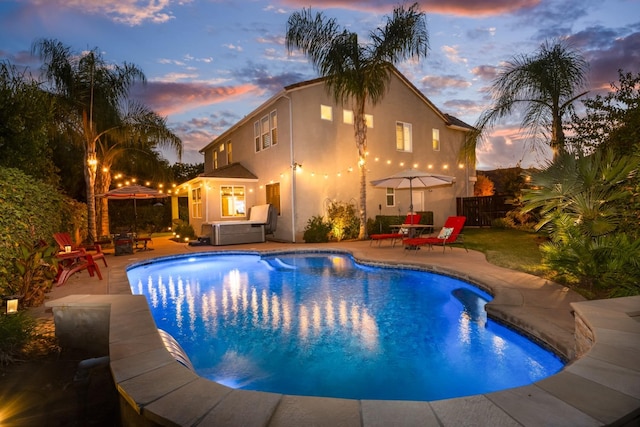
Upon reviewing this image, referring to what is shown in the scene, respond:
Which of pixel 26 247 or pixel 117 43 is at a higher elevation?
pixel 117 43

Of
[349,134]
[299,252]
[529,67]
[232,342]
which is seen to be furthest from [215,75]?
[232,342]

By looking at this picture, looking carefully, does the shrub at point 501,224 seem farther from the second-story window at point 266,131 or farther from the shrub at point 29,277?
the shrub at point 29,277

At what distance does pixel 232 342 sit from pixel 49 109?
6.52m

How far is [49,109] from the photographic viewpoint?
7.03 metres

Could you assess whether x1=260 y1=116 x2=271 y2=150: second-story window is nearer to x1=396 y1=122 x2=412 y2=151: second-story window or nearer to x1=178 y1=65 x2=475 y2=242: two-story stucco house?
x1=178 y1=65 x2=475 y2=242: two-story stucco house

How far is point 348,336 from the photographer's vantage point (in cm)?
485

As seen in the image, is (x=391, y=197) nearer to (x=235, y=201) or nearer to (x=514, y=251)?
(x=514, y=251)

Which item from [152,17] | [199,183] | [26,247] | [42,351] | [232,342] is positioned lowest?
[232,342]

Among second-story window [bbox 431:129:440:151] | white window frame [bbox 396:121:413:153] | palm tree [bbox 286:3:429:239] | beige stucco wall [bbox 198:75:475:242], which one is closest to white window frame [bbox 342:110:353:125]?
beige stucco wall [bbox 198:75:475:242]

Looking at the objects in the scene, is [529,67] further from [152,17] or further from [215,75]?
[215,75]

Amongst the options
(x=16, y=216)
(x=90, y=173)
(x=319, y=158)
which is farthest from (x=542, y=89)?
(x=90, y=173)

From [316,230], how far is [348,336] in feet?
32.3

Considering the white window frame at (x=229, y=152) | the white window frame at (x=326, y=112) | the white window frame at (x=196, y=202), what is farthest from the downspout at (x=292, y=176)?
the white window frame at (x=229, y=152)

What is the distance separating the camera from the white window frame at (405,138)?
18.4 meters
